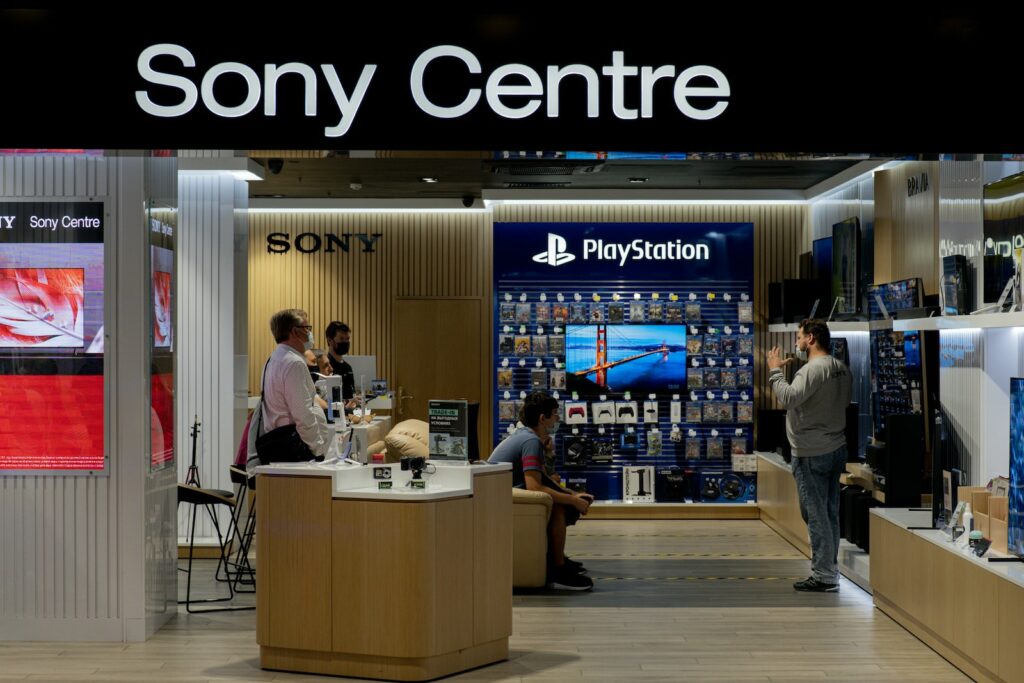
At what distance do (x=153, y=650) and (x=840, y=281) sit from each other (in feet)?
20.2

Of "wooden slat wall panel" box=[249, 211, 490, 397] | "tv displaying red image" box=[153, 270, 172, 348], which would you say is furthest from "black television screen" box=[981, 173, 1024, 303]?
"wooden slat wall panel" box=[249, 211, 490, 397]

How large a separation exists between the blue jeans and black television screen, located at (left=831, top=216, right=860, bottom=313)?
6.24 feet

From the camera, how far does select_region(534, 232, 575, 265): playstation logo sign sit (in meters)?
11.5

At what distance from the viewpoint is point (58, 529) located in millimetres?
6062

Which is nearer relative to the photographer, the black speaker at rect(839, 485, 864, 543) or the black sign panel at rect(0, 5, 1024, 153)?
the black sign panel at rect(0, 5, 1024, 153)

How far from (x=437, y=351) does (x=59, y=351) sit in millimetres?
6190

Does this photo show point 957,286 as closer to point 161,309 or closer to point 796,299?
point 796,299

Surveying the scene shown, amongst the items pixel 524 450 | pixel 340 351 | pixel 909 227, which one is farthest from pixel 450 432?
pixel 340 351

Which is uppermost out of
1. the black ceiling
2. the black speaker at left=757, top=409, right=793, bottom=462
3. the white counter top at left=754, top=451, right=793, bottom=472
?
the black ceiling

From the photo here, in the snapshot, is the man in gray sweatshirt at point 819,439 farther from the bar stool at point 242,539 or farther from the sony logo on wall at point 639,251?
the sony logo on wall at point 639,251

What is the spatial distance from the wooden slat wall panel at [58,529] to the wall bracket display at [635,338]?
19.2 ft

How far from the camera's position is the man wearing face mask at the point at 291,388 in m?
6.74

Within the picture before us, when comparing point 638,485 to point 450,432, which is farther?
point 638,485

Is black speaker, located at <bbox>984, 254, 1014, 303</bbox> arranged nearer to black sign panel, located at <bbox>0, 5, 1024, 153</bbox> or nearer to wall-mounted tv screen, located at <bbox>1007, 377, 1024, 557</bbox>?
wall-mounted tv screen, located at <bbox>1007, 377, 1024, 557</bbox>
